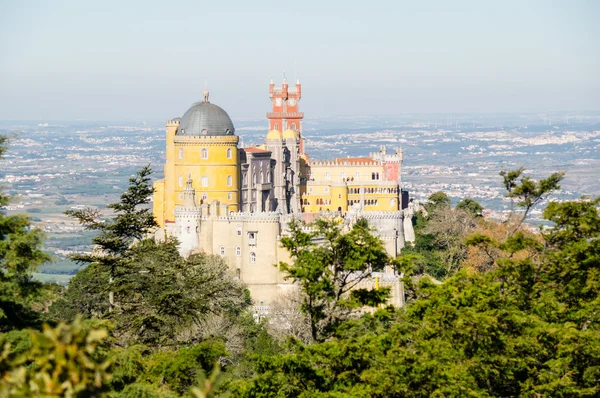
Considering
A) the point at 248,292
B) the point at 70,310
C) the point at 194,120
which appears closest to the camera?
the point at 70,310

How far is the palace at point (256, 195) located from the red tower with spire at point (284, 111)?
29.0ft

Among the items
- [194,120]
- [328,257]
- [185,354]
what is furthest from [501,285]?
[194,120]

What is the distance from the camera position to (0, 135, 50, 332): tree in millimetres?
26094

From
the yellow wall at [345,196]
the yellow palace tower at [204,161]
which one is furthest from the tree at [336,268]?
the yellow wall at [345,196]

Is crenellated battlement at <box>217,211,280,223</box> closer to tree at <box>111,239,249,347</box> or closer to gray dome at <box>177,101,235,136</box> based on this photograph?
gray dome at <box>177,101,235,136</box>

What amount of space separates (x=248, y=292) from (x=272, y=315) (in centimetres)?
497

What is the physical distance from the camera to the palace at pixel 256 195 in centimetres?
7206

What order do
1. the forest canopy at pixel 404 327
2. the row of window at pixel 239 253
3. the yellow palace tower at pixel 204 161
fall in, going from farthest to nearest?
the yellow palace tower at pixel 204 161 → the row of window at pixel 239 253 → the forest canopy at pixel 404 327

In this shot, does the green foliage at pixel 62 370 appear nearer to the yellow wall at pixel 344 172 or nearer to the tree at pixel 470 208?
the tree at pixel 470 208

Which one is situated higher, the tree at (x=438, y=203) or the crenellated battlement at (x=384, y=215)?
the crenellated battlement at (x=384, y=215)

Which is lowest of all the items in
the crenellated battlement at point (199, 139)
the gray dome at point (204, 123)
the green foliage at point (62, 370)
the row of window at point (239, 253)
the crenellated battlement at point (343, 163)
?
the row of window at point (239, 253)

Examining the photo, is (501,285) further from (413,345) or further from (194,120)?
(194,120)

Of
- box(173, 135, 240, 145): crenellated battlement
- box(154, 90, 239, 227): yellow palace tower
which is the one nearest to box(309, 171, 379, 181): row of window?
box(154, 90, 239, 227): yellow palace tower

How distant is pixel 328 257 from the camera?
32469mm
